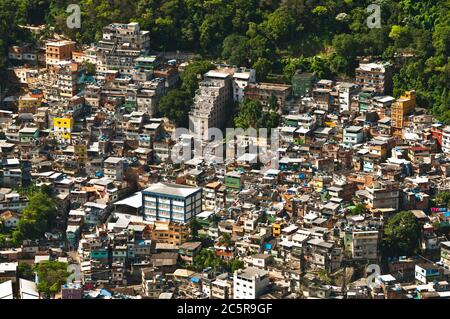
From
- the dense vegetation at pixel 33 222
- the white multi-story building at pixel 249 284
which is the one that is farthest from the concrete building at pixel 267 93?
the white multi-story building at pixel 249 284

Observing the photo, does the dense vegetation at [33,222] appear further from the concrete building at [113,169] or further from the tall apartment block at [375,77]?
the tall apartment block at [375,77]

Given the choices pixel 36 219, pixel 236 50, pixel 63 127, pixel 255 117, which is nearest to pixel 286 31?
pixel 236 50

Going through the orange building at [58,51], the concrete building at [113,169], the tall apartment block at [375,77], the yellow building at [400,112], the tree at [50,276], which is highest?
the orange building at [58,51]

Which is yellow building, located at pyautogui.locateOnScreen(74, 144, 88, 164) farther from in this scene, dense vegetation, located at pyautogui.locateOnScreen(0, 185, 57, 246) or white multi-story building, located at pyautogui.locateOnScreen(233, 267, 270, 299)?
white multi-story building, located at pyautogui.locateOnScreen(233, 267, 270, 299)

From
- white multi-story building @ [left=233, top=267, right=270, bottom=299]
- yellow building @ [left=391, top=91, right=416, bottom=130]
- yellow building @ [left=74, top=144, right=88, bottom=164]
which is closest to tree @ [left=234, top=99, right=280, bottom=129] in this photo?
yellow building @ [left=391, top=91, right=416, bottom=130]

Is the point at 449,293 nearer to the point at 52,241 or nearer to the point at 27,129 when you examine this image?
the point at 52,241

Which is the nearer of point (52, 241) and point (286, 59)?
point (52, 241)
